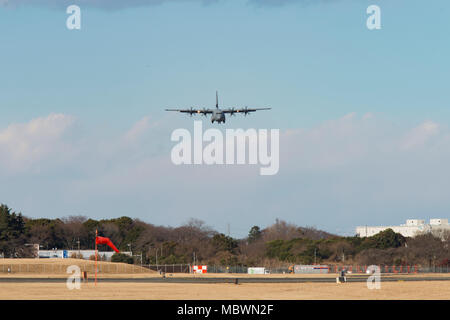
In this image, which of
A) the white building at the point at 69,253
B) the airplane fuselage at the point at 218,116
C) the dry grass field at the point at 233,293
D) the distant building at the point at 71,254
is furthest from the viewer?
the white building at the point at 69,253

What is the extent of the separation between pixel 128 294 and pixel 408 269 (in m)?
82.8

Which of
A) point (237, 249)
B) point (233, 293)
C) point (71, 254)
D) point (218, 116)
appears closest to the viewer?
point (233, 293)

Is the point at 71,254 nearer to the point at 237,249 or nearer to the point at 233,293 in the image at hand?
the point at 237,249

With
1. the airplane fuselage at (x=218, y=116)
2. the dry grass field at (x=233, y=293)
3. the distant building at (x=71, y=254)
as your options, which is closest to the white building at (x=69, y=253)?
the distant building at (x=71, y=254)

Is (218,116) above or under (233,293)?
above

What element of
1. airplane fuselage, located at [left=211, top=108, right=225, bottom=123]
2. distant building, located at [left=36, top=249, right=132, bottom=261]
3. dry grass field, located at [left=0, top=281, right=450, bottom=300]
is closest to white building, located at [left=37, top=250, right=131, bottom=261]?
distant building, located at [left=36, top=249, right=132, bottom=261]

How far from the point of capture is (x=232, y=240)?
180 meters

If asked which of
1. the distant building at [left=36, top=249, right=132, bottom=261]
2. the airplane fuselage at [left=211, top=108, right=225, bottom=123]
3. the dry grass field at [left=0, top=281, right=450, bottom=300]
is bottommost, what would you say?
the distant building at [left=36, top=249, right=132, bottom=261]

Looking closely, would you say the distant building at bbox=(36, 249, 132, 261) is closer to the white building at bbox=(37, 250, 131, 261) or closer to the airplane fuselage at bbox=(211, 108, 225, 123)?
the white building at bbox=(37, 250, 131, 261)

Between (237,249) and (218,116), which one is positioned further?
(237,249)

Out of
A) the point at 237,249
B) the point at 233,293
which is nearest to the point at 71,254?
the point at 237,249

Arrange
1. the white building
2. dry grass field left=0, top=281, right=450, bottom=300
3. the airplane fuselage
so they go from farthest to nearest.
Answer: the white building
the airplane fuselage
dry grass field left=0, top=281, right=450, bottom=300

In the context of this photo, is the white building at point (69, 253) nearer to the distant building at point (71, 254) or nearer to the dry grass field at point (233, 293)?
the distant building at point (71, 254)
